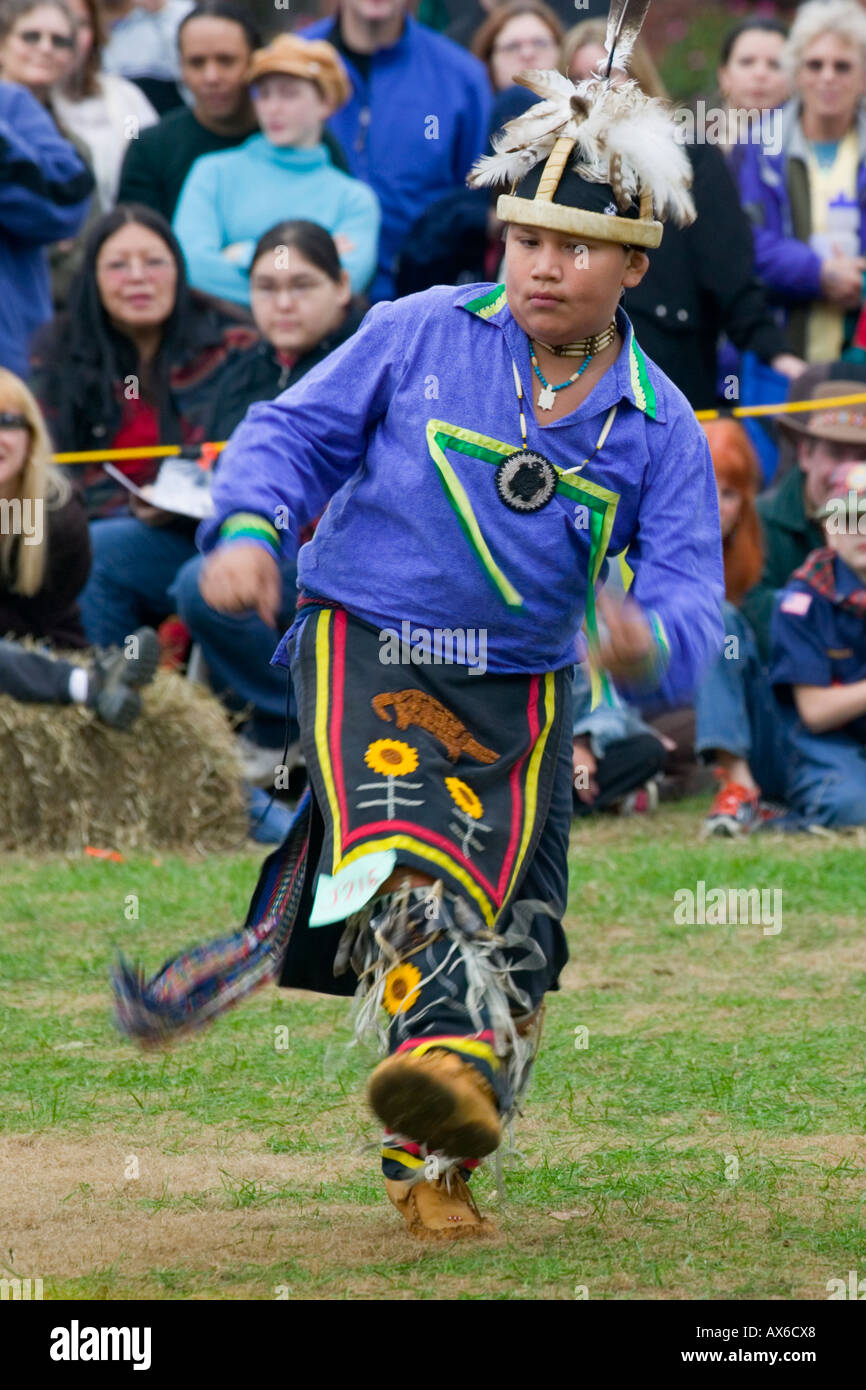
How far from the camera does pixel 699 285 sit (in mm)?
9312

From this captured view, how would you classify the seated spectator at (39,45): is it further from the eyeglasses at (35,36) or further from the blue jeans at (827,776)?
the blue jeans at (827,776)

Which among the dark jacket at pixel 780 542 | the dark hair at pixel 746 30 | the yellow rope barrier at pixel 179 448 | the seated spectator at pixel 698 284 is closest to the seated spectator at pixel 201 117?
the yellow rope barrier at pixel 179 448

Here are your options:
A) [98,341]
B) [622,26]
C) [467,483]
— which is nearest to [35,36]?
[98,341]

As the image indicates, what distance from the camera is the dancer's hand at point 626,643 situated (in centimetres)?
360

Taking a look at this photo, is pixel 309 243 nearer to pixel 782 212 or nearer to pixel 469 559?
pixel 782 212

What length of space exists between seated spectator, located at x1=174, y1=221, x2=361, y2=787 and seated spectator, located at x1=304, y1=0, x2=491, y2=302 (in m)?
1.09

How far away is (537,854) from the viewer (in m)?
4.15

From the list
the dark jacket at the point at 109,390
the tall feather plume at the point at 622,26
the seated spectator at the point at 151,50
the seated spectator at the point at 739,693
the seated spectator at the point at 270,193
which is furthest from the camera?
the seated spectator at the point at 151,50

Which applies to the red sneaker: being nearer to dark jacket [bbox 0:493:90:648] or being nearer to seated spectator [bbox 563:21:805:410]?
seated spectator [bbox 563:21:805:410]

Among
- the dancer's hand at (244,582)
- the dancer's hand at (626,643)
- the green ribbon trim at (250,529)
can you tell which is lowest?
the dancer's hand at (626,643)

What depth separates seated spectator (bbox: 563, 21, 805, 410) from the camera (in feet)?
30.0

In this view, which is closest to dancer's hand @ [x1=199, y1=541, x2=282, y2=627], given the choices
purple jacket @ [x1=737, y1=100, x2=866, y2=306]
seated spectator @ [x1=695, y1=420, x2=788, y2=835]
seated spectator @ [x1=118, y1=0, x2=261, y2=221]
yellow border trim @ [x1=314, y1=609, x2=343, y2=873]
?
yellow border trim @ [x1=314, y1=609, x2=343, y2=873]

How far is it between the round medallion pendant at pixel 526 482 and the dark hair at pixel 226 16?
622cm

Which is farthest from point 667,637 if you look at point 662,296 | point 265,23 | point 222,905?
point 265,23
